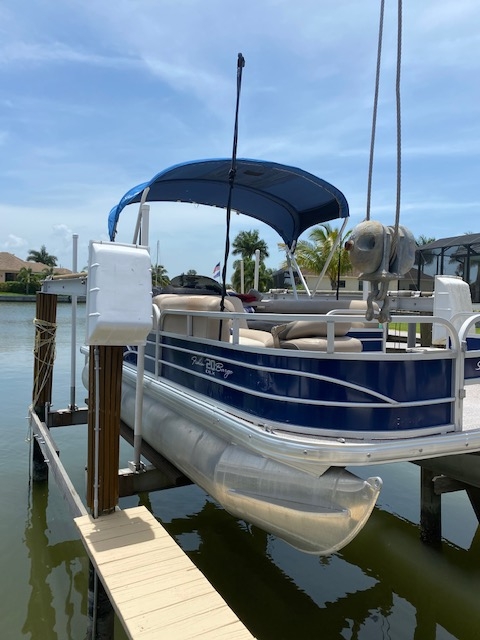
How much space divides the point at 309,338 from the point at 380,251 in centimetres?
144

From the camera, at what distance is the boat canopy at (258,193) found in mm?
6277

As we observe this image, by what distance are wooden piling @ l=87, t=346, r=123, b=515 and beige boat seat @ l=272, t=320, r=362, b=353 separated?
4.21ft

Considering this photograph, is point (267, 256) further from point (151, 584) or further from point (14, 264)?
point (14, 264)

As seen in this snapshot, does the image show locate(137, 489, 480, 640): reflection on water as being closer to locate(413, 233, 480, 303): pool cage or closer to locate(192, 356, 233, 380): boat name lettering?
locate(192, 356, 233, 380): boat name lettering

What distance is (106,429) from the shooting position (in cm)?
423

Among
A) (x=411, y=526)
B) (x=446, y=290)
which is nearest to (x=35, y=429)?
(x=411, y=526)

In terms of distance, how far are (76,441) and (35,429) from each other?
280 centimetres

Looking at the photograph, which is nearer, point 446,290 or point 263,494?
point 263,494

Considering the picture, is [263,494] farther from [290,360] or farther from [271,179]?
[271,179]

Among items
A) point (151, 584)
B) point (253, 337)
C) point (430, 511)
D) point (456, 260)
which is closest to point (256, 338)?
point (253, 337)

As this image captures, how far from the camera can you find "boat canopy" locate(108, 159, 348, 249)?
628 cm

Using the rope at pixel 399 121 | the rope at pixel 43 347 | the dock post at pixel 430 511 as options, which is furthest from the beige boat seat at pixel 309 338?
the rope at pixel 43 347

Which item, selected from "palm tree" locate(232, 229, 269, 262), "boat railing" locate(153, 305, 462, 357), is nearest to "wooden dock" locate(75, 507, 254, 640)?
"boat railing" locate(153, 305, 462, 357)

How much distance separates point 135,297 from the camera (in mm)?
3840
